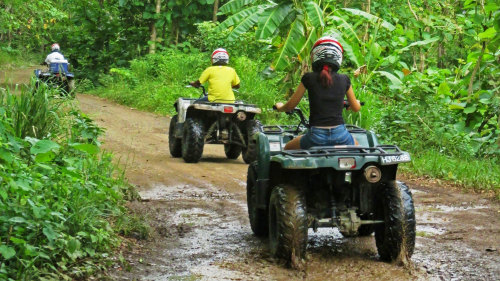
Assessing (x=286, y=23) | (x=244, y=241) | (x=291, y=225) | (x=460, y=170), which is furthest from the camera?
(x=286, y=23)

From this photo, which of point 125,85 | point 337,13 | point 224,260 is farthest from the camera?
point 125,85

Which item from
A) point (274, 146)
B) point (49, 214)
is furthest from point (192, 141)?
point (49, 214)

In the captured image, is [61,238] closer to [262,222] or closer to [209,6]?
[262,222]

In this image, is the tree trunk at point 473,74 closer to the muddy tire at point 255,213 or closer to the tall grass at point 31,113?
the muddy tire at point 255,213

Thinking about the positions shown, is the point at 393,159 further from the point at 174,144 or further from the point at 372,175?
the point at 174,144

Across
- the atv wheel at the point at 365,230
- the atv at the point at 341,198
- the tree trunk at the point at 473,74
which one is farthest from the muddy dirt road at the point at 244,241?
the tree trunk at the point at 473,74

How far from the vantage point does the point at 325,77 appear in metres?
6.41

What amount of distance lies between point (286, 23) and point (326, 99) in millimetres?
7888

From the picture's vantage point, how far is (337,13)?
1494 cm

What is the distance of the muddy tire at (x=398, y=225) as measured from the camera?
6.03m

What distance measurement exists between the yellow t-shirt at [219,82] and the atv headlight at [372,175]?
6838mm

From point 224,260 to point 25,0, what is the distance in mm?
23818

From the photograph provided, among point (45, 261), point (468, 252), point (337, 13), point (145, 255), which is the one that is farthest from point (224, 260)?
point (337, 13)

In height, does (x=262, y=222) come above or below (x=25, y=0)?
below
